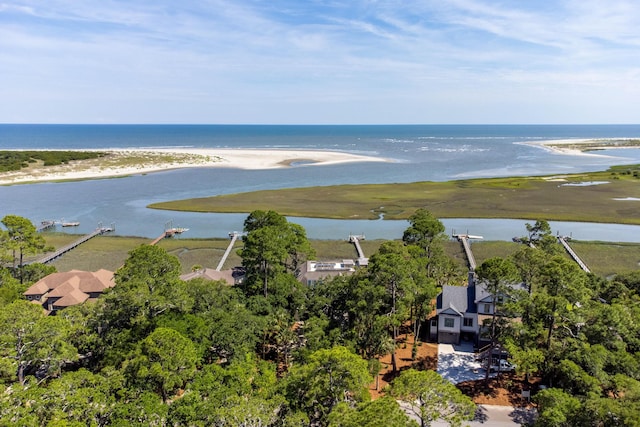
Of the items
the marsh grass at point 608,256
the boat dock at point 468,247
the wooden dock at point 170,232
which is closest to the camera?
the marsh grass at point 608,256

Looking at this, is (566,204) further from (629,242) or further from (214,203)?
(214,203)

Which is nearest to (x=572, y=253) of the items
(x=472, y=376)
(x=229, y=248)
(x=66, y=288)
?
(x=472, y=376)

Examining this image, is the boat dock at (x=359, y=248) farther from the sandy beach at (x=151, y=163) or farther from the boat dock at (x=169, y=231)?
the sandy beach at (x=151, y=163)

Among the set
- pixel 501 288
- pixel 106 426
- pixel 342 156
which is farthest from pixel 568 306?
pixel 342 156

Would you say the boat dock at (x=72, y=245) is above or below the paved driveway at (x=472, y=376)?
above

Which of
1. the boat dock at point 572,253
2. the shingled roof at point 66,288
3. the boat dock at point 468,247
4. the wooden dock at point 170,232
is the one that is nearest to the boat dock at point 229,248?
the wooden dock at point 170,232

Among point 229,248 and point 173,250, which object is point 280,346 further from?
point 173,250

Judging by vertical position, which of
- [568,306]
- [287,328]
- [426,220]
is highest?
[426,220]
